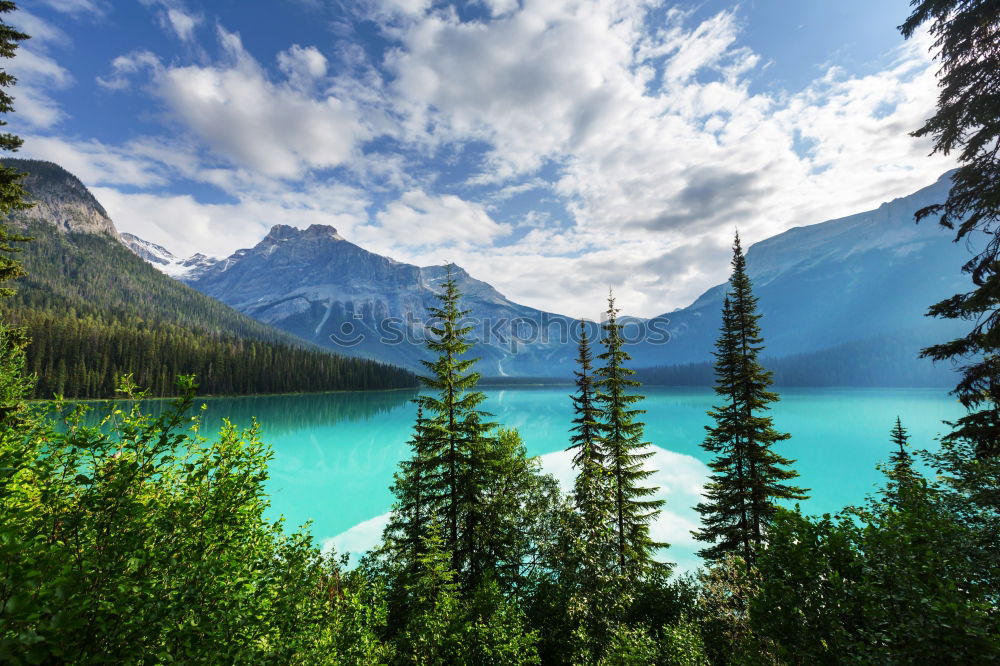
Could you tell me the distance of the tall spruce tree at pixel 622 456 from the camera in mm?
18219

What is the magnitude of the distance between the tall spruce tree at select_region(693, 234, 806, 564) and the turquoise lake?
11.7 ft

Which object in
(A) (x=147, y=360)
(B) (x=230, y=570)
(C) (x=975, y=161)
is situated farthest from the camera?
(A) (x=147, y=360)

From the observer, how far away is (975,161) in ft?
30.8

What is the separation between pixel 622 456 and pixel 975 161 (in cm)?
1502

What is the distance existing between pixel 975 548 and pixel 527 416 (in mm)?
101413

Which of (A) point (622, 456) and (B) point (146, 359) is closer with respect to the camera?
(A) point (622, 456)

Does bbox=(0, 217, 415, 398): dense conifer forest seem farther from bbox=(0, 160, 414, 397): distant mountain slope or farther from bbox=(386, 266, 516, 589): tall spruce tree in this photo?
bbox=(386, 266, 516, 589): tall spruce tree

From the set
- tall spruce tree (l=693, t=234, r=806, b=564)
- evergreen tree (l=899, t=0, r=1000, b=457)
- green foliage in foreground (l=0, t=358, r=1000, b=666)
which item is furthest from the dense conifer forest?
evergreen tree (l=899, t=0, r=1000, b=457)

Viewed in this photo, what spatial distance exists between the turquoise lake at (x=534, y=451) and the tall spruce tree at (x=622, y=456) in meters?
8.78

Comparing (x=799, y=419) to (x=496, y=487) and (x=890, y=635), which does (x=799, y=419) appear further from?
(x=890, y=635)

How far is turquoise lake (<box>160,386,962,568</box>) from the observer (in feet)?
115

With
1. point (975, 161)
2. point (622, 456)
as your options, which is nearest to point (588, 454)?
point (622, 456)

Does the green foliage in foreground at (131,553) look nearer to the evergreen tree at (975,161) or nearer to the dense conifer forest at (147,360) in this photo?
the evergreen tree at (975,161)

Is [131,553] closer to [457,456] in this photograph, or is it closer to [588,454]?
[457,456]
